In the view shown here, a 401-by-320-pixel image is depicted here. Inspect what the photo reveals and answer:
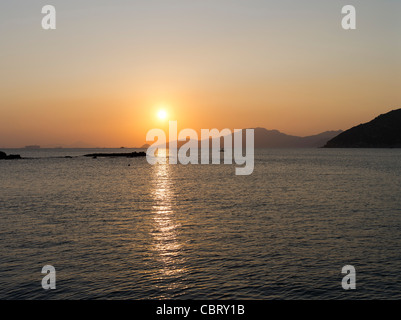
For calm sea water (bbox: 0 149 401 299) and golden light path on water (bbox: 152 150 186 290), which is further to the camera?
golden light path on water (bbox: 152 150 186 290)

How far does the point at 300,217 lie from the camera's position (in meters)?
39.1

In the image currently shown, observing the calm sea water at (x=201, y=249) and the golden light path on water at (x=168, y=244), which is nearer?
the calm sea water at (x=201, y=249)

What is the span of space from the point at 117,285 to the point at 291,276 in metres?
9.92

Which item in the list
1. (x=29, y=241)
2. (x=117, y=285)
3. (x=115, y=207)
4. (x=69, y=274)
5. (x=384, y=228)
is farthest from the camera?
(x=115, y=207)

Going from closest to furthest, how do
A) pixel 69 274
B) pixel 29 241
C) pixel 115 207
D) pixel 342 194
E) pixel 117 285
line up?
pixel 117 285 < pixel 69 274 < pixel 29 241 < pixel 115 207 < pixel 342 194

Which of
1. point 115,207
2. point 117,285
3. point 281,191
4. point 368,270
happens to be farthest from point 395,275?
point 281,191

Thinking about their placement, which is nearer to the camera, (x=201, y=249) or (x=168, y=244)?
(x=201, y=249)

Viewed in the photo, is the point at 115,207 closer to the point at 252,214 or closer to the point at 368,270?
the point at 252,214
